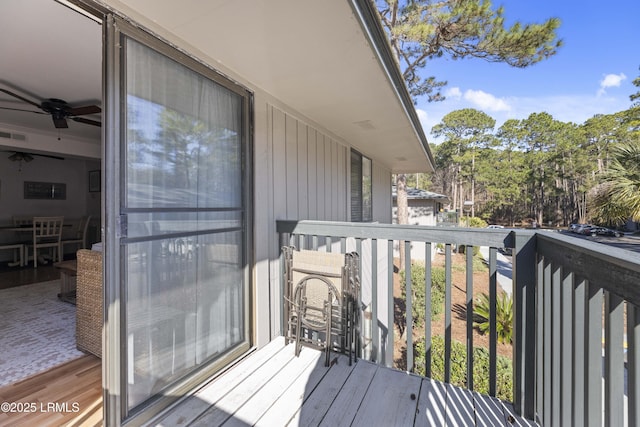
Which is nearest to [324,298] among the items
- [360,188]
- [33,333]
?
[33,333]

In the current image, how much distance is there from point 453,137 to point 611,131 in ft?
36.4

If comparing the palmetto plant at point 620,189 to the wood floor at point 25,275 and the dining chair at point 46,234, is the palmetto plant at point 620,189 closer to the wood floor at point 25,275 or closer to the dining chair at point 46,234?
the wood floor at point 25,275

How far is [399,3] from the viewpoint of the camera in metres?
6.83

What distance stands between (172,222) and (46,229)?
592 centimetres

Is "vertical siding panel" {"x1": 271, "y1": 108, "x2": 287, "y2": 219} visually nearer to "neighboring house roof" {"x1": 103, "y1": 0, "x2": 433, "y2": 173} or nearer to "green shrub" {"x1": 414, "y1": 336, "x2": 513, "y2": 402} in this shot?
"neighboring house roof" {"x1": 103, "y1": 0, "x2": 433, "y2": 173}

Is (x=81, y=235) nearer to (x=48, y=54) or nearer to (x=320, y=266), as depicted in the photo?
(x=48, y=54)

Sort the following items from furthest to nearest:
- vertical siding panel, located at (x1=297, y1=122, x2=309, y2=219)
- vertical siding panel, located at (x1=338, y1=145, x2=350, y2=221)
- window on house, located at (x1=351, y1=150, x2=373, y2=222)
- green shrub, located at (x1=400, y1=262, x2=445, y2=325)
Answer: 1. green shrub, located at (x1=400, y1=262, x2=445, y2=325)
2. window on house, located at (x1=351, y1=150, x2=373, y2=222)
3. vertical siding panel, located at (x1=338, y1=145, x2=350, y2=221)
4. vertical siding panel, located at (x1=297, y1=122, x2=309, y2=219)

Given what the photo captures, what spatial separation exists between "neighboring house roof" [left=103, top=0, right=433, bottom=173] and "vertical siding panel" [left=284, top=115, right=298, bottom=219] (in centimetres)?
25

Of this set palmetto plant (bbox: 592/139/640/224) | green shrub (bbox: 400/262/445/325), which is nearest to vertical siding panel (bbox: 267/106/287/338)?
green shrub (bbox: 400/262/445/325)

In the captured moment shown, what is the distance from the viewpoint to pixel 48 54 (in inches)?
93.1

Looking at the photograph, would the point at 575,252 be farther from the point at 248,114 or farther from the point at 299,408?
the point at 248,114

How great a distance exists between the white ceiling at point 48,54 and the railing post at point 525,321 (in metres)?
3.11

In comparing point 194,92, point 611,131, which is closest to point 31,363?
point 194,92

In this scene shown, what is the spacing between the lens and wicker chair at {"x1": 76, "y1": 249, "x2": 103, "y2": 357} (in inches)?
87.9
